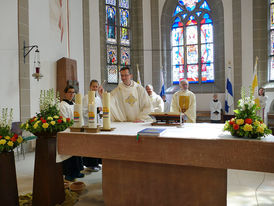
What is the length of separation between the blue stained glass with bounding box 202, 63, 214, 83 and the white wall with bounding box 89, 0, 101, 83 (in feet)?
15.0

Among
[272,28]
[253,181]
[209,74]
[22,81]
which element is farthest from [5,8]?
[272,28]

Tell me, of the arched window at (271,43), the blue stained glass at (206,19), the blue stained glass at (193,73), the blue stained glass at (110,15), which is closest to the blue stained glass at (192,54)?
the blue stained glass at (193,73)

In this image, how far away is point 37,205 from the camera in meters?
2.88

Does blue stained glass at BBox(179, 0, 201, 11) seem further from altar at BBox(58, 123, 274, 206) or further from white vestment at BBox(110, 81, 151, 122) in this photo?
altar at BBox(58, 123, 274, 206)

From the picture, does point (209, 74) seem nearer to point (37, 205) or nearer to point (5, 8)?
point (5, 8)

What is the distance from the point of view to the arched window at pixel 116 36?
1020cm

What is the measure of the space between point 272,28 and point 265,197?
27.7 feet

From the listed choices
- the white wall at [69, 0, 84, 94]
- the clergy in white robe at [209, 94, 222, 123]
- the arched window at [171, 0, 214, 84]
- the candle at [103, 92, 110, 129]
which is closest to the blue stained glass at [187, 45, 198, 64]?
the arched window at [171, 0, 214, 84]

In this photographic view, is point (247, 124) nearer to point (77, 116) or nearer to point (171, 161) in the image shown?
point (171, 161)

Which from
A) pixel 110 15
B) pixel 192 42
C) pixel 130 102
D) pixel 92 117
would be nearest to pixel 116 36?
pixel 110 15

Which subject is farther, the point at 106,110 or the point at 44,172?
the point at 44,172

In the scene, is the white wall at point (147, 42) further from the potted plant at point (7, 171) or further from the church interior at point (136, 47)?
the potted plant at point (7, 171)

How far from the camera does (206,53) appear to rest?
34.9 ft

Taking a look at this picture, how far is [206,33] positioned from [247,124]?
9.48m
